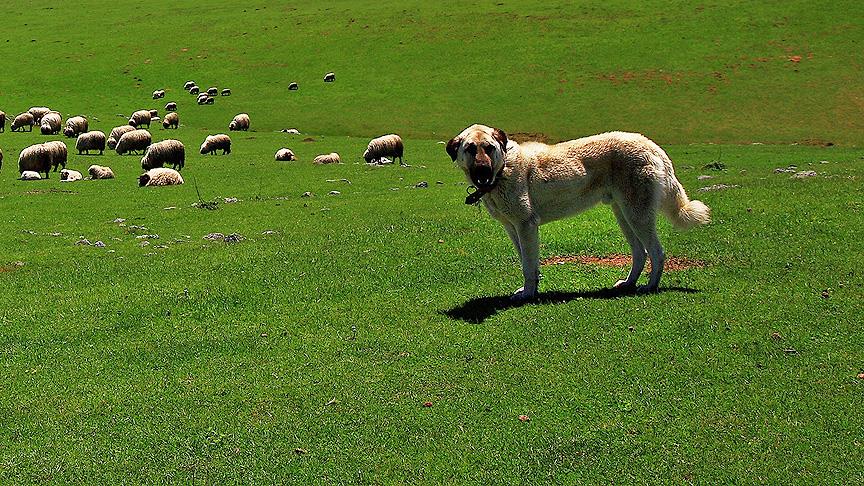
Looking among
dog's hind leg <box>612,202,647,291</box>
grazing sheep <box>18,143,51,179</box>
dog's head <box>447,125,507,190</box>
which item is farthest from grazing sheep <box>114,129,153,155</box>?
dog's hind leg <box>612,202,647,291</box>

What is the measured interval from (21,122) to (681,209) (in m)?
48.9

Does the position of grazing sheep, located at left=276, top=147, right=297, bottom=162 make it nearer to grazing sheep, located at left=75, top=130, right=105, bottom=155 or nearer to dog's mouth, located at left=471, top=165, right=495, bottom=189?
grazing sheep, located at left=75, top=130, right=105, bottom=155

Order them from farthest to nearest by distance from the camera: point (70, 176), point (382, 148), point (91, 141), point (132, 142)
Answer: point (132, 142), point (91, 141), point (382, 148), point (70, 176)

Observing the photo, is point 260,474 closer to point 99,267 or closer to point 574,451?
point 574,451

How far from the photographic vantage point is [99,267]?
1683 cm

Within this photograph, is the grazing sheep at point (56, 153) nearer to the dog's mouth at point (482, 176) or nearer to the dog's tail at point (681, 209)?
the dog's mouth at point (482, 176)

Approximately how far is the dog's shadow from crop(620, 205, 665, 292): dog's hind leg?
0.80 feet

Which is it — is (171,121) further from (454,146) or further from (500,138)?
(500,138)

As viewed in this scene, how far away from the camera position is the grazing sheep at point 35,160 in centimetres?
3456

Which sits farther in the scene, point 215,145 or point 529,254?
point 215,145

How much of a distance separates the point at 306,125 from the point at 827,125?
30.1 metres

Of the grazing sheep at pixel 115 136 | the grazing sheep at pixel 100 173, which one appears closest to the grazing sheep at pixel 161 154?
the grazing sheep at pixel 100 173

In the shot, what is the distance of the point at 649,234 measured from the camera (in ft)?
40.9

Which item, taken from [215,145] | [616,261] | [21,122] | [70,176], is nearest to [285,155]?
[215,145]
